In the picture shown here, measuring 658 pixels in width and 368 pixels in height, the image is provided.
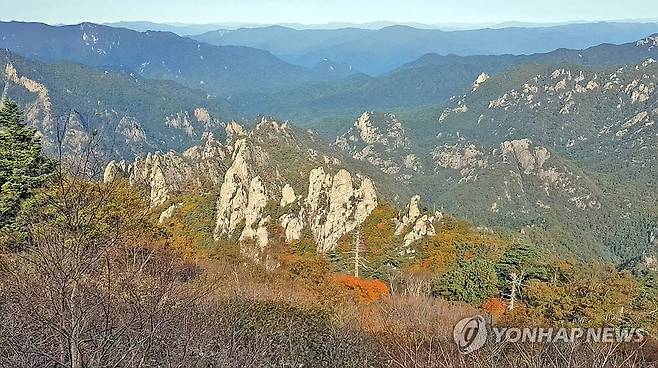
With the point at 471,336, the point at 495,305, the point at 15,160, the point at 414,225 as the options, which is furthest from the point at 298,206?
the point at 471,336

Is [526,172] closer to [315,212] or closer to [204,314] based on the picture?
[315,212]

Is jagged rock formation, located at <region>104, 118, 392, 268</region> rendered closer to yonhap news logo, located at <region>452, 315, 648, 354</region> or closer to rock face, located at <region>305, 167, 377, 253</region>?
rock face, located at <region>305, 167, 377, 253</region>

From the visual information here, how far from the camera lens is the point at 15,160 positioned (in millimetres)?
21484

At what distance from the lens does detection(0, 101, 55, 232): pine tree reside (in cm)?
2003

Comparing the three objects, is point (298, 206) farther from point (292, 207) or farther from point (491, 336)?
point (491, 336)

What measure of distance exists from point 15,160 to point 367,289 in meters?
22.4

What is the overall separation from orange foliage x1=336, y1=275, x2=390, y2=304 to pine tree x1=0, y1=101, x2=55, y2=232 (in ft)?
56.3

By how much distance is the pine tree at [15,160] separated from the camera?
20031mm

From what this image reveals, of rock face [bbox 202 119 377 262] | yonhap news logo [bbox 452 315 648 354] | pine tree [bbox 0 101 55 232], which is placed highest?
pine tree [bbox 0 101 55 232]

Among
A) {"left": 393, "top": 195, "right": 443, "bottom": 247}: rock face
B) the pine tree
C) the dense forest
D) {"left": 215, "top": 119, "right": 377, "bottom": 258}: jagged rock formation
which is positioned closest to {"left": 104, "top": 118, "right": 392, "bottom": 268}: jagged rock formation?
{"left": 215, "top": 119, "right": 377, "bottom": 258}: jagged rock formation

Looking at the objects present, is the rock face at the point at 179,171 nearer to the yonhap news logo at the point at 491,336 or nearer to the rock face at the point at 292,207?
the rock face at the point at 292,207

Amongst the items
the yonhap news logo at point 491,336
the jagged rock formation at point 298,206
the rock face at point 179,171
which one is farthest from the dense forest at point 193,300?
the rock face at point 179,171

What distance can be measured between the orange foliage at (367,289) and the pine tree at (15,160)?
1717cm

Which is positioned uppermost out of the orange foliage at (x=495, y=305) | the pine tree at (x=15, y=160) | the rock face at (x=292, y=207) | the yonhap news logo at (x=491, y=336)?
the pine tree at (x=15, y=160)
